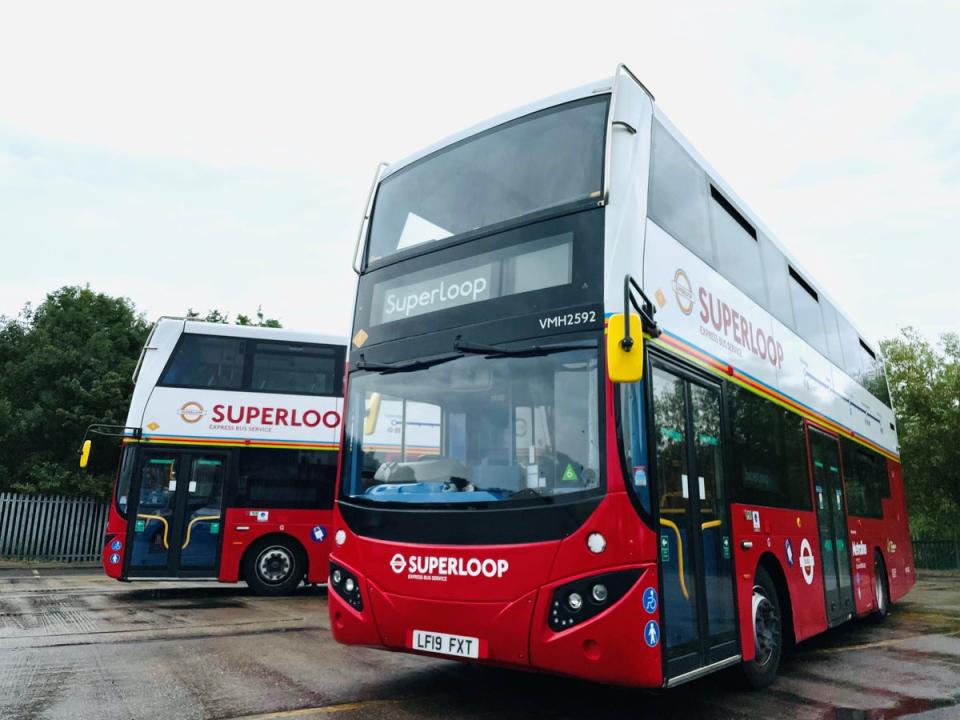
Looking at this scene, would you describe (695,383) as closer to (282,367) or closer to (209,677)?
(209,677)

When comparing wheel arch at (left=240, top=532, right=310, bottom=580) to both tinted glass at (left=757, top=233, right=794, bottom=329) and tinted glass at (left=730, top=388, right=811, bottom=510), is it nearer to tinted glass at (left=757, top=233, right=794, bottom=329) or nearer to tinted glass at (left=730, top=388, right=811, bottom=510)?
tinted glass at (left=730, top=388, right=811, bottom=510)

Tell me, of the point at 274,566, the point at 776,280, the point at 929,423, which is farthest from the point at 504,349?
the point at 929,423

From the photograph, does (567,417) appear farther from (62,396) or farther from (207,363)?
(62,396)

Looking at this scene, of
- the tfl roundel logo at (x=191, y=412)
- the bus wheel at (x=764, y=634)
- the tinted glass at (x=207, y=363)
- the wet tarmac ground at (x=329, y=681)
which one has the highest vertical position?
the tinted glass at (x=207, y=363)

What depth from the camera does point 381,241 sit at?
669cm

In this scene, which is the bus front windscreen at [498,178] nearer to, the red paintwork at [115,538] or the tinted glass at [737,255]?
the tinted glass at [737,255]

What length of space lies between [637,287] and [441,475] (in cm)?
189

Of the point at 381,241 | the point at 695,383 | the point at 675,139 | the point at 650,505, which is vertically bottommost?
the point at 650,505

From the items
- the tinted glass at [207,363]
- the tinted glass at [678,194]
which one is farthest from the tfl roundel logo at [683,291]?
the tinted glass at [207,363]

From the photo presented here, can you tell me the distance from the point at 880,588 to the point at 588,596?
830cm

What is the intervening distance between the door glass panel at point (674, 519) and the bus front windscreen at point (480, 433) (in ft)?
2.16

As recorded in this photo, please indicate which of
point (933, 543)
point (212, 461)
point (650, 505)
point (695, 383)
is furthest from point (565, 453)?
point (933, 543)

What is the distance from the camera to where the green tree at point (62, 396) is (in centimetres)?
2277

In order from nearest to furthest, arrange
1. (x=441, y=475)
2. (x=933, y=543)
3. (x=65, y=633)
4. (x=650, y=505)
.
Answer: (x=650, y=505), (x=441, y=475), (x=65, y=633), (x=933, y=543)
